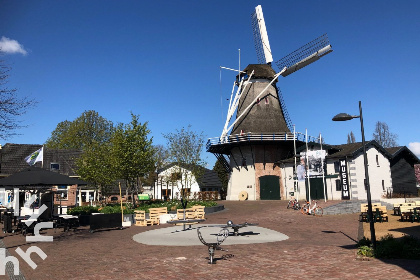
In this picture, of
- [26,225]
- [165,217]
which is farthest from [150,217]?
[26,225]

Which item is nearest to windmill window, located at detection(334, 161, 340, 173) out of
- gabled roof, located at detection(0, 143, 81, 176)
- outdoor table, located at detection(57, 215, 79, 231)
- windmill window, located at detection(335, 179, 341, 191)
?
windmill window, located at detection(335, 179, 341, 191)

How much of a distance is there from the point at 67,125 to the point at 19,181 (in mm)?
46927

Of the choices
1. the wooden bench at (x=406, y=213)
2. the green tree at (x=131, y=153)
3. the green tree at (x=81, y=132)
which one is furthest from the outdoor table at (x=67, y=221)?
the green tree at (x=81, y=132)

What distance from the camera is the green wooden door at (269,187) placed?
38719 mm

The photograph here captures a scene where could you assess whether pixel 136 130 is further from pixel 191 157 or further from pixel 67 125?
pixel 67 125

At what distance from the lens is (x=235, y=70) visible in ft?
142

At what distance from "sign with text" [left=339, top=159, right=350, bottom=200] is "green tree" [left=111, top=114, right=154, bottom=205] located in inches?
749

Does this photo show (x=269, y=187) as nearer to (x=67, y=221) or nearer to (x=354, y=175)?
(x=354, y=175)

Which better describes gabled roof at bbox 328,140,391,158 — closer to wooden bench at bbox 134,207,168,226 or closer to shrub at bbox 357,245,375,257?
wooden bench at bbox 134,207,168,226

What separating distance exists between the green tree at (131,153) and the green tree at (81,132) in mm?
26882

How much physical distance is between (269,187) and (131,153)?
1809cm

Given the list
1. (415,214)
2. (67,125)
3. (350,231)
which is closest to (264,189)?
(415,214)

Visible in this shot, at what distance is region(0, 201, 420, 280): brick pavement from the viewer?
297 inches

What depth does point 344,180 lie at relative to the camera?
32.1 m
